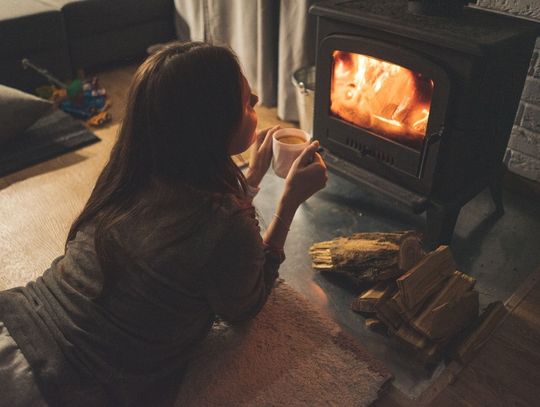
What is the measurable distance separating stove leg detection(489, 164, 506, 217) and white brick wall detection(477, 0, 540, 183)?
6.4 inches

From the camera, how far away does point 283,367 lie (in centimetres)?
129

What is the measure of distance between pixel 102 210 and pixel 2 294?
0.29 m

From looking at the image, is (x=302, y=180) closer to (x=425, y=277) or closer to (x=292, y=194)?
(x=292, y=194)

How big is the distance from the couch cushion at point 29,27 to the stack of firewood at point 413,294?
2.05 m

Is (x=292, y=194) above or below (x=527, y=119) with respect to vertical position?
above

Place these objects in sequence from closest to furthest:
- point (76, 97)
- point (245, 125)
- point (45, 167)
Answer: point (245, 125), point (45, 167), point (76, 97)

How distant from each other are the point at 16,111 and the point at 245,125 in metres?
1.61

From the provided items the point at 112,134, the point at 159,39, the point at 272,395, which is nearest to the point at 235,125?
the point at 272,395

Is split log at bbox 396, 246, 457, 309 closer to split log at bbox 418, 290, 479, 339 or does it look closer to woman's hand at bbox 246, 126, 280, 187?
split log at bbox 418, 290, 479, 339

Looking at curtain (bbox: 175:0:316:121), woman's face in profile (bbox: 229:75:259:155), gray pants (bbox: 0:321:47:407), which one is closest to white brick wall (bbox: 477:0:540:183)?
curtain (bbox: 175:0:316:121)

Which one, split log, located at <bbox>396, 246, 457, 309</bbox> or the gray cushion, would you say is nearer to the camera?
split log, located at <bbox>396, 246, 457, 309</bbox>

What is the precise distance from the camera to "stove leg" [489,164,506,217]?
1.74m

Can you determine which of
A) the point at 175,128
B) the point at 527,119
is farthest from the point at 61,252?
the point at 527,119

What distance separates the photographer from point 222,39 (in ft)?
9.36
